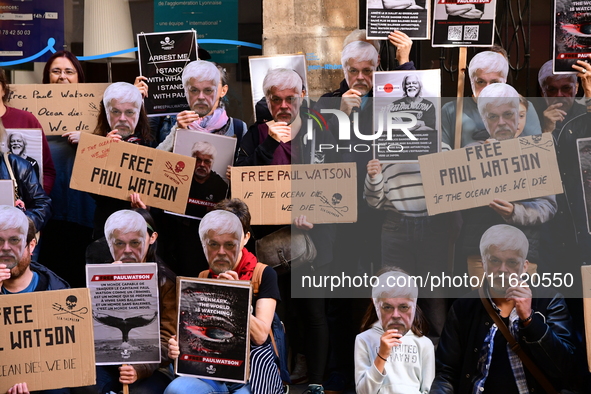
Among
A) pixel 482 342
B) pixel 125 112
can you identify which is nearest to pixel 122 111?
pixel 125 112

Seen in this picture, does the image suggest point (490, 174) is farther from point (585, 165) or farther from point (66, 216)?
point (66, 216)

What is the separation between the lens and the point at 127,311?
461cm

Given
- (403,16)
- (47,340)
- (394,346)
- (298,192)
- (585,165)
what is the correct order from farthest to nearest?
(403,16) < (298,192) < (585,165) < (394,346) < (47,340)

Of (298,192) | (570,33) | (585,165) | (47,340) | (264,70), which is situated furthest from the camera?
(264,70)

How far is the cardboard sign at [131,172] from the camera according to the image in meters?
5.09

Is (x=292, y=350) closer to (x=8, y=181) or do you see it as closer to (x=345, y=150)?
(x=345, y=150)

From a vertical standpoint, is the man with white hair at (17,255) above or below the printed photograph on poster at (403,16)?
below

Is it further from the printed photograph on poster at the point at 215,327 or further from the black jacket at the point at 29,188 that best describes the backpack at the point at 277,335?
the black jacket at the point at 29,188

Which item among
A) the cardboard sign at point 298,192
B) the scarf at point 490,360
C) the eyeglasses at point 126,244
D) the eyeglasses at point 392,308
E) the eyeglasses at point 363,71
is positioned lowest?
the scarf at point 490,360

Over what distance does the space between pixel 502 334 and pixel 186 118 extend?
2.16 meters

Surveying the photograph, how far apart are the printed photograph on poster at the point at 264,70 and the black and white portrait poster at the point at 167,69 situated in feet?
1.34

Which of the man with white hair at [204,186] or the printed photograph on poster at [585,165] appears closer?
the printed photograph on poster at [585,165]

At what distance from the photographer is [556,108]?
4938 mm

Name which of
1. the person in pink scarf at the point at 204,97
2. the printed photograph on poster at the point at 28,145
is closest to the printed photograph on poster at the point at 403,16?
the person in pink scarf at the point at 204,97
